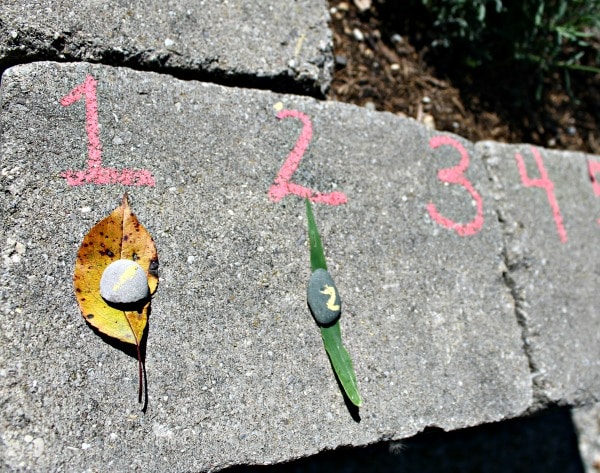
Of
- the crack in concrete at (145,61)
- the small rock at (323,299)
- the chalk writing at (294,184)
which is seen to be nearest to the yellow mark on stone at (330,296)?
the small rock at (323,299)

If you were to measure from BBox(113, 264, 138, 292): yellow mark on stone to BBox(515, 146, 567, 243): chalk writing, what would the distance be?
49.2 inches

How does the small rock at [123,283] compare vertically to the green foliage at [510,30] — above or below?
below

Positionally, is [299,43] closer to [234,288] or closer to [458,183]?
[458,183]

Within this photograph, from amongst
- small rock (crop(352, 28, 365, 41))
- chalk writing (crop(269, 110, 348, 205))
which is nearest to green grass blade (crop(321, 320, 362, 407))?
chalk writing (crop(269, 110, 348, 205))

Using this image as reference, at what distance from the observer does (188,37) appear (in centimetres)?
156

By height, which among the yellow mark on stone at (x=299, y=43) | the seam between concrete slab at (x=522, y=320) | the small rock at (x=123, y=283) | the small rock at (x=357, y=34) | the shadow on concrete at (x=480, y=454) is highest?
the yellow mark on stone at (x=299, y=43)

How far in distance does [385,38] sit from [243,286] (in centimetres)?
111

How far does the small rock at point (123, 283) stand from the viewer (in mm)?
1302

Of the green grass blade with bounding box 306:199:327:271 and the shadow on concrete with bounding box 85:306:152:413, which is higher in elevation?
the green grass blade with bounding box 306:199:327:271

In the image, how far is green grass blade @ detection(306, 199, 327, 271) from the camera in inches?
59.7

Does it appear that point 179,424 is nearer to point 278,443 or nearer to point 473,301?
point 278,443

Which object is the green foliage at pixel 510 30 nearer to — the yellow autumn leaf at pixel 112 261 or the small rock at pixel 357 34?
the small rock at pixel 357 34

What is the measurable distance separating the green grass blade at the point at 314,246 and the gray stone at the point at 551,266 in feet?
2.04

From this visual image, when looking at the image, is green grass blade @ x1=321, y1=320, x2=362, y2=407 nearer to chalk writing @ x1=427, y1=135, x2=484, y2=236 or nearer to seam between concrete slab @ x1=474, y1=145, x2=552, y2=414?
chalk writing @ x1=427, y1=135, x2=484, y2=236
